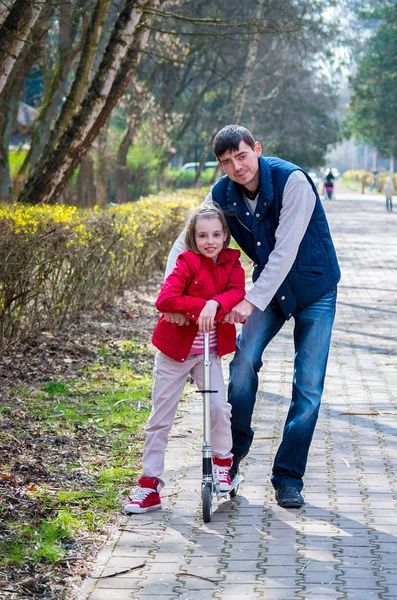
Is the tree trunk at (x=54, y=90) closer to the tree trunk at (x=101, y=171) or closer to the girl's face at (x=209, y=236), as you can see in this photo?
the tree trunk at (x=101, y=171)

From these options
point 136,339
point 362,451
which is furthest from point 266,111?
point 362,451

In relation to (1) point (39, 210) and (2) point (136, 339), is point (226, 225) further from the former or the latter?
(2) point (136, 339)

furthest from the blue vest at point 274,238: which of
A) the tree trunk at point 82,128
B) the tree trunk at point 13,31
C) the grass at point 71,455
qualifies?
the tree trunk at point 82,128

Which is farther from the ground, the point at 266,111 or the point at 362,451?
the point at 266,111

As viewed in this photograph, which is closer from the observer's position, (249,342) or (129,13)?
(249,342)

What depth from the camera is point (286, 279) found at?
515 cm

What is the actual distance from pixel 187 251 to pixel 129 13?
28.7 feet

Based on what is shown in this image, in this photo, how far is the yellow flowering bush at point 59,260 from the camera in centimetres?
866

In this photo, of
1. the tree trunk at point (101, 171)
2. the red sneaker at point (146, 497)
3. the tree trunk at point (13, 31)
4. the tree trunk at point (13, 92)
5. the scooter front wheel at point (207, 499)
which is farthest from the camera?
the tree trunk at point (101, 171)

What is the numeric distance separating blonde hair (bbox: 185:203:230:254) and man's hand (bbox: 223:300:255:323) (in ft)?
1.07

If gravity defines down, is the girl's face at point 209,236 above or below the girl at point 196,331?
above

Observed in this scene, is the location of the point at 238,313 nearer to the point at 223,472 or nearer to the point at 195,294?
the point at 195,294

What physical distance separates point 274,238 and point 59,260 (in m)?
4.91

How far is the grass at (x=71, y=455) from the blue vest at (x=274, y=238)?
1.38 m
